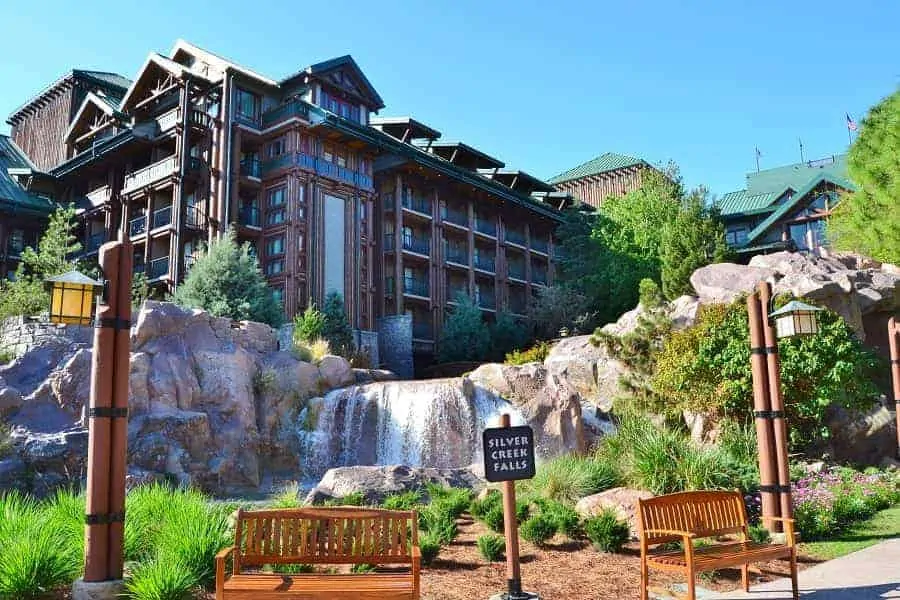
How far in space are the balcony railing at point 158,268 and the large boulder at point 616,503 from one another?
2508 centimetres

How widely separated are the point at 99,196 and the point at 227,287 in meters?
13.8

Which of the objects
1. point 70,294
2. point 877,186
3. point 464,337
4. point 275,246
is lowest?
point 70,294

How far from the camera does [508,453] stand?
591 centimetres

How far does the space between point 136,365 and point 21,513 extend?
393 inches

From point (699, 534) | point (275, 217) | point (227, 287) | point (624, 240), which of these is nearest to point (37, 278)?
point (227, 287)

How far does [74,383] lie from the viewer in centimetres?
1697

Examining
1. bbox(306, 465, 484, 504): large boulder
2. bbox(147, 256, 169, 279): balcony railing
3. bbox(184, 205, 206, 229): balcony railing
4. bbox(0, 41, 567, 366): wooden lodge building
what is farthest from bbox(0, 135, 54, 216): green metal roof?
bbox(306, 465, 484, 504): large boulder

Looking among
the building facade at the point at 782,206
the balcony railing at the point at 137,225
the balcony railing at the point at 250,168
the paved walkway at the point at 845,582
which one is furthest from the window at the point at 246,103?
the paved walkway at the point at 845,582

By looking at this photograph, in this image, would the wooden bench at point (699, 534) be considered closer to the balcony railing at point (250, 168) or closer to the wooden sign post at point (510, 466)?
the wooden sign post at point (510, 466)

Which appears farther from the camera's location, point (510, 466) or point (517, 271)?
point (517, 271)

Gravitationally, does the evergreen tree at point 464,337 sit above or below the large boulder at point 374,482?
above

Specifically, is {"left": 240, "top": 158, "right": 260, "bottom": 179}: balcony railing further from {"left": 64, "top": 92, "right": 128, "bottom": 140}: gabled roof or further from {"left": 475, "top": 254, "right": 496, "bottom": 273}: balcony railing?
{"left": 475, "top": 254, "right": 496, "bottom": 273}: balcony railing

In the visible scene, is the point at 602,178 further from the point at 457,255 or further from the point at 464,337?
the point at 464,337

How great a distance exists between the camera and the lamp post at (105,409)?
20.5ft
